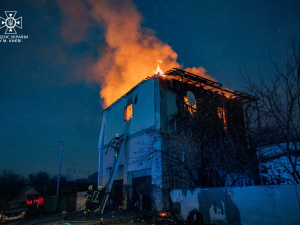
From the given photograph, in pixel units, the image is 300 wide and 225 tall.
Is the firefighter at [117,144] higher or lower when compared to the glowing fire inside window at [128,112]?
lower

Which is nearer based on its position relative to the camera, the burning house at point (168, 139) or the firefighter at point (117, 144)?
the burning house at point (168, 139)

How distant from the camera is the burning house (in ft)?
40.0

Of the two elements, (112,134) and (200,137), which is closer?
(200,137)

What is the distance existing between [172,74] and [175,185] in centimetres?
810

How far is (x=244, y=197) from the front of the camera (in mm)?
7723

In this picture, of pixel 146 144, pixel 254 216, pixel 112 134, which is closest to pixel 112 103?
pixel 112 134

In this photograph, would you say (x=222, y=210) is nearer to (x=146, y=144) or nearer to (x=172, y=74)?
(x=146, y=144)

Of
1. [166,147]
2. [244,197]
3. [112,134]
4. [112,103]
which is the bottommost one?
[244,197]

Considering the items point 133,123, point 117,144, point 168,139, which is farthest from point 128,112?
point 168,139

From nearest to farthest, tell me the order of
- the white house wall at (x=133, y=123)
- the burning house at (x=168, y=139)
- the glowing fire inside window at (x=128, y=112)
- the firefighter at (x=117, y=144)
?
the burning house at (x=168, y=139) → the white house wall at (x=133, y=123) → the firefighter at (x=117, y=144) → the glowing fire inside window at (x=128, y=112)

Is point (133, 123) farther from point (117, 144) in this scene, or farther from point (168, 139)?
point (168, 139)

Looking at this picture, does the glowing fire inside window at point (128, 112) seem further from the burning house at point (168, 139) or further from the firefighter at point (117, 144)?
the firefighter at point (117, 144)

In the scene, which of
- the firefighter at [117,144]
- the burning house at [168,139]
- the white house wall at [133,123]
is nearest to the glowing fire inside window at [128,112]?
the burning house at [168,139]

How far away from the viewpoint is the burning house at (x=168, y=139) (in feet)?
40.0
